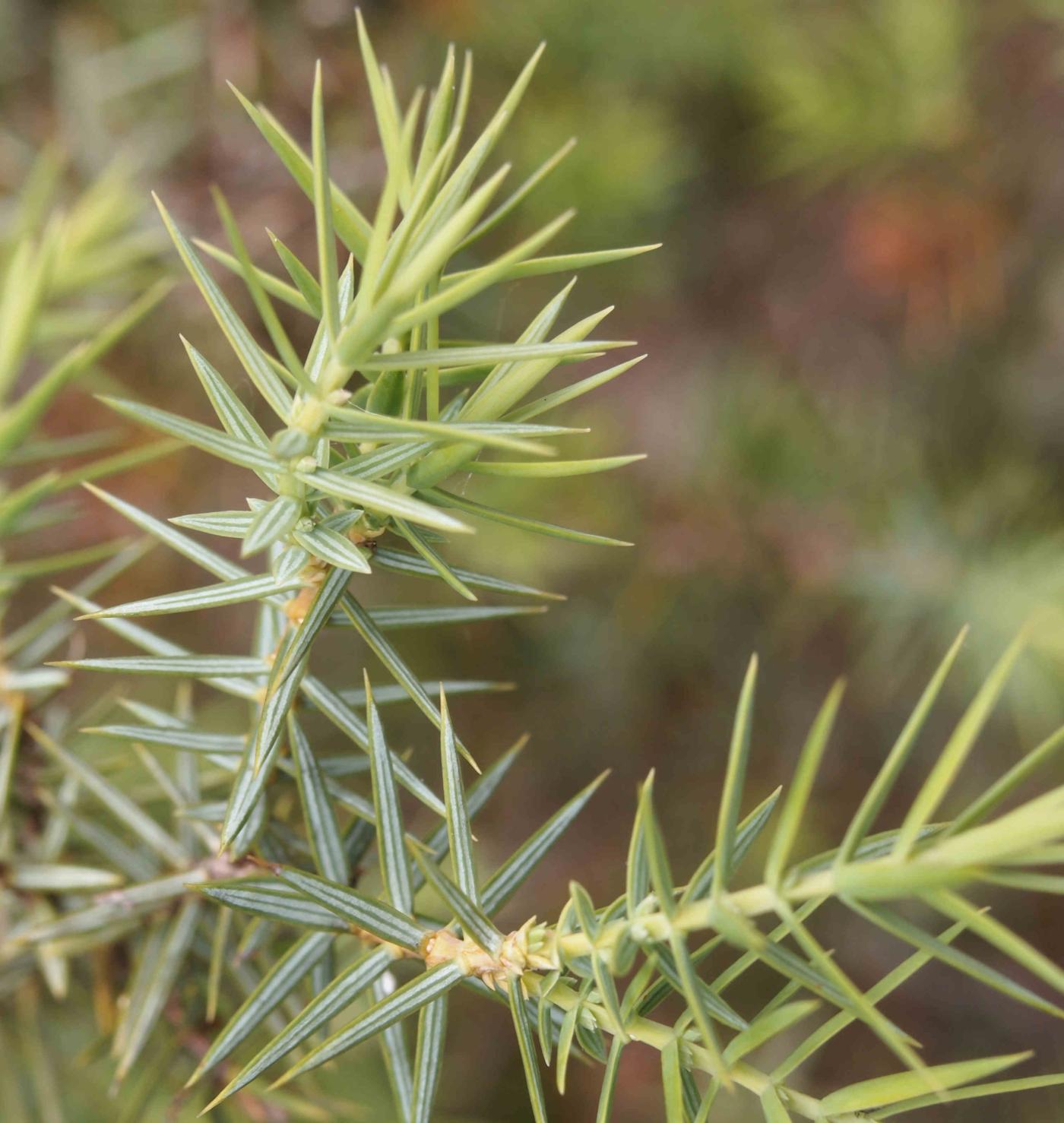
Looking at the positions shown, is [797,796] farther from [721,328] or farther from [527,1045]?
[721,328]

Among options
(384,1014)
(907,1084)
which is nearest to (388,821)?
(384,1014)

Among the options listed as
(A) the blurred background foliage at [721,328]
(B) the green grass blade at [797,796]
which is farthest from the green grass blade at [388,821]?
(A) the blurred background foliage at [721,328]

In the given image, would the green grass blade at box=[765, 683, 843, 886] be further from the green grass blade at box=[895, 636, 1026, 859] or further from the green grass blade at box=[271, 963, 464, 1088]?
the green grass blade at box=[271, 963, 464, 1088]

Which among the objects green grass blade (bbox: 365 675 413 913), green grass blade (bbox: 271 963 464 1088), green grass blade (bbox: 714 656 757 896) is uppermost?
green grass blade (bbox: 714 656 757 896)

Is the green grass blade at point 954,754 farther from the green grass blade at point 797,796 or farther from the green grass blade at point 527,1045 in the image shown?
the green grass blade at point 527,1045

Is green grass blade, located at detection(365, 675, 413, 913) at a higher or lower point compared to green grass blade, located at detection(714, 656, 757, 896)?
lower

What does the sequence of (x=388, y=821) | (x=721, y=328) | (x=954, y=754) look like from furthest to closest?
(x=721, y=328)
(x=388, y=821)
(x=954, y=754)

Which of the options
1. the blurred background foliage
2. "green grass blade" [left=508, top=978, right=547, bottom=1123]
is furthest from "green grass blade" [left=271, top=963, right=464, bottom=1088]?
the blurred background foliage

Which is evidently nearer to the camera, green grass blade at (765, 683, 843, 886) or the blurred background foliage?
green grass blade at (765, 683, 843, 886)

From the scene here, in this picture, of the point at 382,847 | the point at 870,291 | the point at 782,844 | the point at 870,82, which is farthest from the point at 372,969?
the point at 870,291
